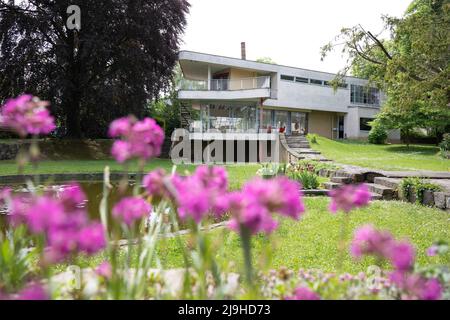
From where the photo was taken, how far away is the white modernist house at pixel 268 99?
25.5 meters

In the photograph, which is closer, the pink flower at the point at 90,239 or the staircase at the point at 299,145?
the pink flower at the point at 90,239

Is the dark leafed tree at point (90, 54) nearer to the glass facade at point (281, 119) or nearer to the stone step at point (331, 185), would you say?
the glass facade at point (281, 119)

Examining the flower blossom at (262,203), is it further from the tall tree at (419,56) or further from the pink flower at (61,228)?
the tall tree at (419,56)

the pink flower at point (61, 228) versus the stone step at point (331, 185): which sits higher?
the pink flower at point (61, 228)

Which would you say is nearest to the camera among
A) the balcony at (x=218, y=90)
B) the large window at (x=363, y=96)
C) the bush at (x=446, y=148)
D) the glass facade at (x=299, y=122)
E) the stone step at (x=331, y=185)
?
the stone step at (x=331, y=185)

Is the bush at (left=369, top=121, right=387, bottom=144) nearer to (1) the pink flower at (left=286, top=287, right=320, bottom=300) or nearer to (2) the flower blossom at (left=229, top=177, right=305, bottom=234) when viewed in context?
(1) the pink flower at (left=286, top=287, right=320, bottom=300)

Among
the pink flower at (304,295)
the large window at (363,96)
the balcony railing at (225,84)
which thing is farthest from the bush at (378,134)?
the pink flower at (304,295)

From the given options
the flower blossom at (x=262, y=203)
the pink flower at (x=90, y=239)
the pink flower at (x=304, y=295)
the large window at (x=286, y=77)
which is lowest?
the pink flower at (x=304, y=295)

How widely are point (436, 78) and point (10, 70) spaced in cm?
1895

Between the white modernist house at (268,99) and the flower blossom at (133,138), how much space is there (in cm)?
2220

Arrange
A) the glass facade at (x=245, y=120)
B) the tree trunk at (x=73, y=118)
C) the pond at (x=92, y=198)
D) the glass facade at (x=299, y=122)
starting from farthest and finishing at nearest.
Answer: the glass facade at (x=299, y=122) → the glass facade at (x=245, y=120) → the tree trunk at (x=73, y=118) → the pond at (x=92, y=198)

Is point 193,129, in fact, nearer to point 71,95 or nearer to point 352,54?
point 71,95

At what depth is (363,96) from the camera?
35219mm
